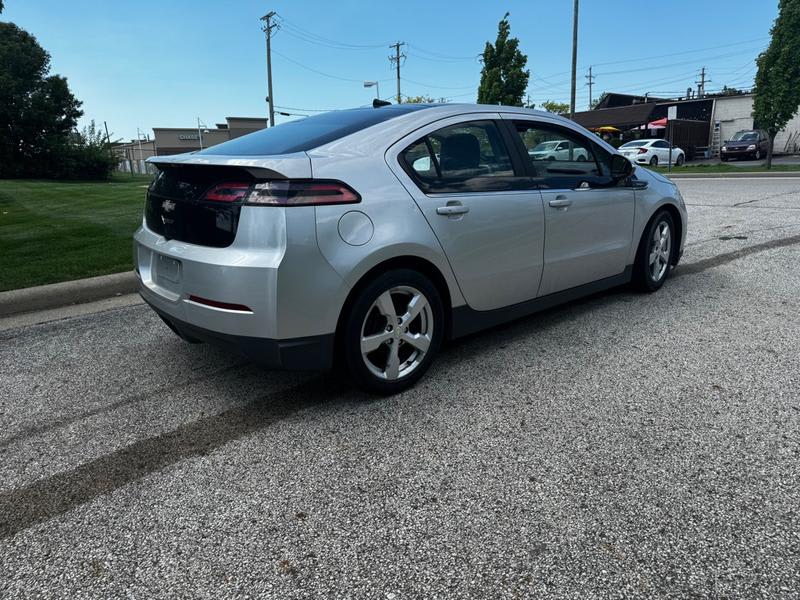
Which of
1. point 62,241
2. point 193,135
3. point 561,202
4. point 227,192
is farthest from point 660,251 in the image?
point 193,135

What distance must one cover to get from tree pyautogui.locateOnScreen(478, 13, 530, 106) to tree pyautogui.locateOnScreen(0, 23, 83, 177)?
27.1 m

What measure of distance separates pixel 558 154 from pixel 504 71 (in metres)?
26.2

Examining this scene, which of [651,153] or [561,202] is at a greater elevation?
[651,153]

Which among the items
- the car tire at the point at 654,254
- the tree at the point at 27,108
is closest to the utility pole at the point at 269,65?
the tree at the point at 27,108

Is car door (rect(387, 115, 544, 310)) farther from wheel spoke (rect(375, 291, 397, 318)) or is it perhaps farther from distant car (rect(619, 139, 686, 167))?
distant car (rect(619, 139, 686, 167))

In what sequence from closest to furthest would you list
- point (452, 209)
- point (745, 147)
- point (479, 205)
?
point (452, 209)
point (479, 205)
point (745, 147)

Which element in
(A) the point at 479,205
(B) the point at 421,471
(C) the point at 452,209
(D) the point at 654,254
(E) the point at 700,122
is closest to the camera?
(B) the point at 421,471

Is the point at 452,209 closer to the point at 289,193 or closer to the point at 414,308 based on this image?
the point at 414,308

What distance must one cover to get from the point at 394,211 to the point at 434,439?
1168mm

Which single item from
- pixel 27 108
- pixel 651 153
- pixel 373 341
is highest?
pixel 27 108

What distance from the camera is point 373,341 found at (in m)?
3.12

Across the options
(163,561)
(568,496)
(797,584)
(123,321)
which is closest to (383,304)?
(568,496)

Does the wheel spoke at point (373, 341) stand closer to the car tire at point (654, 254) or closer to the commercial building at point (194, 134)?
the car tire at point (654, 254)

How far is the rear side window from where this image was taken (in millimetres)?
3322
